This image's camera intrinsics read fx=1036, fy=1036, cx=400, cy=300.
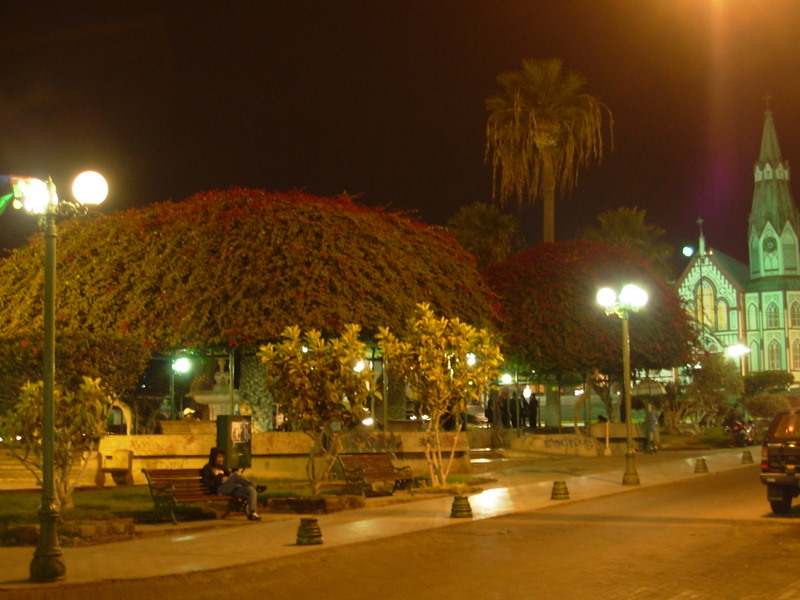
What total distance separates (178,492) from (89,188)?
20.1 feet

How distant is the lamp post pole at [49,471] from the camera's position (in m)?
11.1

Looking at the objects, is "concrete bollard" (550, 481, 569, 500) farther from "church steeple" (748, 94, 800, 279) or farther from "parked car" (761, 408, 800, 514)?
"church steeple" (748, 94, 800, 279)

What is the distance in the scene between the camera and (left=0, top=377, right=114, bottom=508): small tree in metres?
16.0

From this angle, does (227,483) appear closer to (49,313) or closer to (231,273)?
(49,313)

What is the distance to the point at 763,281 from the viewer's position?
363ft

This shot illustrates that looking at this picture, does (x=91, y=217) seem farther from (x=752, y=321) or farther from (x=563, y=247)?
(x=752, y=321)

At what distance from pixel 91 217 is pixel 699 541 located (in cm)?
2103

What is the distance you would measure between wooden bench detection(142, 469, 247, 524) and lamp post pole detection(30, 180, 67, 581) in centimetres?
449

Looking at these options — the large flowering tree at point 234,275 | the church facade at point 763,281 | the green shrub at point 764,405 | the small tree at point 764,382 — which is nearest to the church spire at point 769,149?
the church facade at point 763,281

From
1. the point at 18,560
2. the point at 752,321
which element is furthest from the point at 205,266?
the point at 752,321

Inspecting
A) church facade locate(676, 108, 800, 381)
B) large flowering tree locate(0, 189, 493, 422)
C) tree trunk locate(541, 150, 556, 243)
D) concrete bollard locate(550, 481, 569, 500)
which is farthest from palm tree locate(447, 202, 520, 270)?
church facade locate(676, 108, 800, 381)

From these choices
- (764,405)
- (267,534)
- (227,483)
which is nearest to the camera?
(267,534)

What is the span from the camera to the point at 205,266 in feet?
84.1

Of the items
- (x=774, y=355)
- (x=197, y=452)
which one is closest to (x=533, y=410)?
(x=197, y=452)
